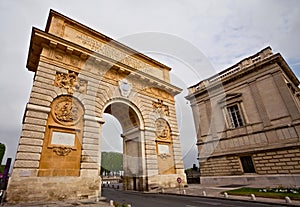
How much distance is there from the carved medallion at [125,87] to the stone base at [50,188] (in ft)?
23.2

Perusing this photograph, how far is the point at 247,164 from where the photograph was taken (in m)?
17.2

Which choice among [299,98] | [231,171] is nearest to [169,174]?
[231,171]

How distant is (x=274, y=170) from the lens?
15.1m

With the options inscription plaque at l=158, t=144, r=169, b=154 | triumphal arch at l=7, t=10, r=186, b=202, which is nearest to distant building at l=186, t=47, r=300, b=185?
triumphal arch at l=7, t=10, r=186, b=202

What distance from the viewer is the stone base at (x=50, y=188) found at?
317 inches

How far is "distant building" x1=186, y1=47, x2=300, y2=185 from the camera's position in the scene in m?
14.9

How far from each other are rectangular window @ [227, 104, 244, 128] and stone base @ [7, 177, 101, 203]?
16.0m

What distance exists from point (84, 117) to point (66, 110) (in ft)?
3.99

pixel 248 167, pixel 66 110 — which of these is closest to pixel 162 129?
pixel 66 110

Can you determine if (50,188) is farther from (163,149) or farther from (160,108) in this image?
(160,108)

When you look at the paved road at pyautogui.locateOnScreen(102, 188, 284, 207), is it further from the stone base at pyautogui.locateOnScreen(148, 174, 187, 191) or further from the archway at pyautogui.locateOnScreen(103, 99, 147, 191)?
the archway at pyautogui.locateOnScreen(103, 99, 147, 191)

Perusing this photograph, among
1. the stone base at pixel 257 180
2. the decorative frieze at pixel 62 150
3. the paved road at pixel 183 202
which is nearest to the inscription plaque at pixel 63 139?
the decorative frieze at pixel 62 150

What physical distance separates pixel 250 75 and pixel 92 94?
16.9 m

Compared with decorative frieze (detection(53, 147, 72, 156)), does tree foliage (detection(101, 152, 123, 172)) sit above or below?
above
